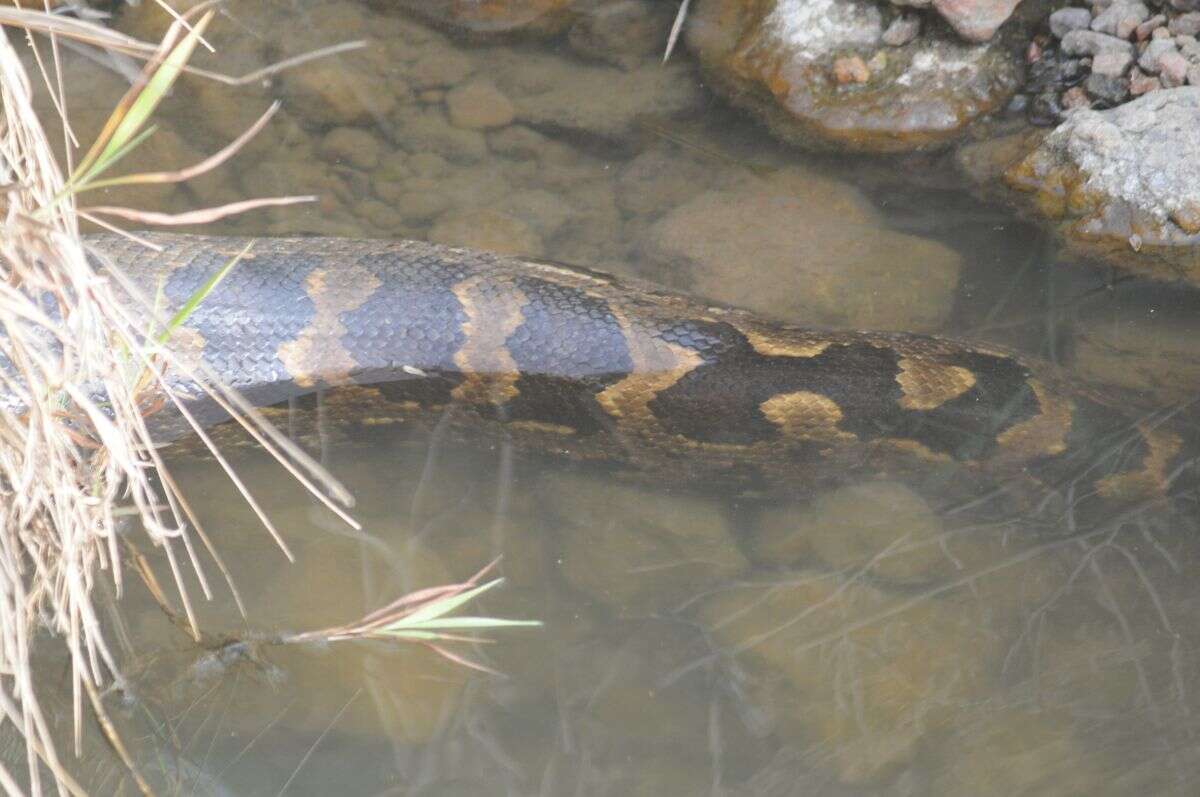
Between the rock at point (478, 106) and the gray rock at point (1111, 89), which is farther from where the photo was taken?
the rock at point (478, 106)

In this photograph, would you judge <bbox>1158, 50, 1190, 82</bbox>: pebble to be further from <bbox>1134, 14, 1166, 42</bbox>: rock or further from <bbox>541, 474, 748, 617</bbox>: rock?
<bbox>541, 474, 748, 617</bbox>: rock

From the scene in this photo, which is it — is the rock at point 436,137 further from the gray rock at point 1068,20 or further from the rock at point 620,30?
the gray rock at point 1068,20

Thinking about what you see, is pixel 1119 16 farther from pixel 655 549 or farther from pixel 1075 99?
pixel 655 549

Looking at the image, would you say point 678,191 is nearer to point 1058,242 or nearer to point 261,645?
point 1058,242

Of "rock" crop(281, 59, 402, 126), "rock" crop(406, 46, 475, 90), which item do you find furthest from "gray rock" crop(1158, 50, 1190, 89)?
"rock" crop(281, 59, 402, 126)

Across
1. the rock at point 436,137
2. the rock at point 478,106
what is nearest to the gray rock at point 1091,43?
the rock at point 478,106

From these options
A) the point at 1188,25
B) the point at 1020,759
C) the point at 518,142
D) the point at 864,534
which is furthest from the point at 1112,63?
the point at 1020,759

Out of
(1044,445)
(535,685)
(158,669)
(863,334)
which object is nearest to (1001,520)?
(1044,445)
